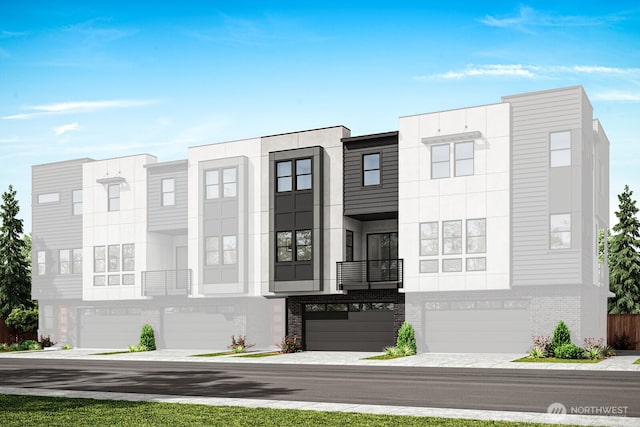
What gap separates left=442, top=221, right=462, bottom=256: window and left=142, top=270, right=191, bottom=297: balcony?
612 inches

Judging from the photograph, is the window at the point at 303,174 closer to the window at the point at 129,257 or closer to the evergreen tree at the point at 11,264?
the window at the point at 129,257

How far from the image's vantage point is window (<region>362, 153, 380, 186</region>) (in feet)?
117

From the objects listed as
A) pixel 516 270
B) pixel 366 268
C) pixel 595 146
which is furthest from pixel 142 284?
pixel 595 146

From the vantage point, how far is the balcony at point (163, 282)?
4116 cm

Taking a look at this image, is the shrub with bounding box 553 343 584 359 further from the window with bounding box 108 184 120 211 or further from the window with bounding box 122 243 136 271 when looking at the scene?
the window with bounding box 108 184 120 211

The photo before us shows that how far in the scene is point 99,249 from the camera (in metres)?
44.2

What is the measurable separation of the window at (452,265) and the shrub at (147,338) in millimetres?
18079

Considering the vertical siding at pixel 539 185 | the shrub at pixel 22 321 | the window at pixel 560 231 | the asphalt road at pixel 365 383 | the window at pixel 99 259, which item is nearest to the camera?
the asphalt road at pixel 365 383

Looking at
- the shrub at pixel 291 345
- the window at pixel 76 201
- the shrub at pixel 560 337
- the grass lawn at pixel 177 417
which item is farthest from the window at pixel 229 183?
the grass lawn at pixel 177 417

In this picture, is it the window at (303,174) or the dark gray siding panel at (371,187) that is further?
the window at (303,174)

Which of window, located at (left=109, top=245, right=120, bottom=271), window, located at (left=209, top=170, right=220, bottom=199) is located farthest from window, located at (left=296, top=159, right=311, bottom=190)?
window, located at (left=109, top=245, right=120, bottom=271)

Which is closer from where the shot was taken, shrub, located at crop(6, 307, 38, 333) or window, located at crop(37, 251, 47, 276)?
window, located at crop(37, 251, 47, 276)

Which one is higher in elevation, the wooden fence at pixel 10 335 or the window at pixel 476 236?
the window at pixel 476 236

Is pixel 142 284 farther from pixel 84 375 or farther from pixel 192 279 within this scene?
pixel 84 375
